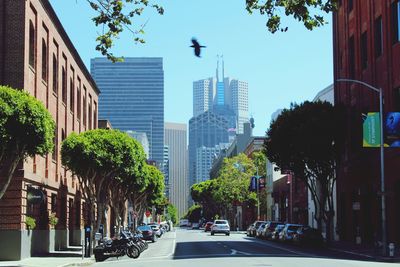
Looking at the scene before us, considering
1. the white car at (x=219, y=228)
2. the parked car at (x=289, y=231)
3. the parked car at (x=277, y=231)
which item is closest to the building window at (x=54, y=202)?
the parked car at (x=289, y=231)

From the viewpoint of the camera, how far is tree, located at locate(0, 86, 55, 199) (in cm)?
2127

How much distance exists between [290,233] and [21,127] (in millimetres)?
29687

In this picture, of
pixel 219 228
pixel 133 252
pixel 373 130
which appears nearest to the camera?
pixel 133 252

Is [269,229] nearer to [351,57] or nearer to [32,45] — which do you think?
[351,57]

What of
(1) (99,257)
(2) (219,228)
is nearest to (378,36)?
(1) (99,257)

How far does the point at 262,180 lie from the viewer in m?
84.1

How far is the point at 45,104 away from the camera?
1385 inches

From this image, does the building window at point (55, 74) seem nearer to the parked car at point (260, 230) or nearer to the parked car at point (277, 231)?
the parked car at point (277, 231)

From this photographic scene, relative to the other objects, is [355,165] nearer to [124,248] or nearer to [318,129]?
[318,129]

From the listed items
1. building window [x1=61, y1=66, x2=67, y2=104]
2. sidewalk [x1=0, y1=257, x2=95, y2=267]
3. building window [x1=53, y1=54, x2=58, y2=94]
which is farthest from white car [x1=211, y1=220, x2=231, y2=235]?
sidewalk [x1=0, y1=257, x2=95, y2=267]

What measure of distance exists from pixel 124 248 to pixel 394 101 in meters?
19.6

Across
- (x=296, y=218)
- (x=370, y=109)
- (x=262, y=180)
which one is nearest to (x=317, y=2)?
(x=370, y=109)

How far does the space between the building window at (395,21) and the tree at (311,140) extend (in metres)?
7.15

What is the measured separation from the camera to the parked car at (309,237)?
4175 cm
